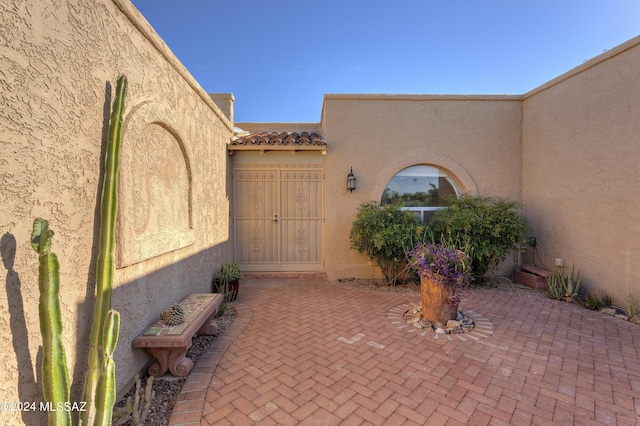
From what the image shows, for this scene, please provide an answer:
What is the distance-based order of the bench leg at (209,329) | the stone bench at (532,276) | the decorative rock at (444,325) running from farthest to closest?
1. the stone bench at (532,276)
2. the decorative rock at (444,325)
3. the bench leg at (209,329)

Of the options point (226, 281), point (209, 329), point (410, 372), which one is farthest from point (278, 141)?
point (410, 372)

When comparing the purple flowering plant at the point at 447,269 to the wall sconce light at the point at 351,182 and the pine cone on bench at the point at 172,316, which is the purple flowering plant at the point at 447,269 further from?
the pine cone on bench at the point at 172,316

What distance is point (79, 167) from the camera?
2.37 meters

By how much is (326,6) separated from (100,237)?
8660 millimetres

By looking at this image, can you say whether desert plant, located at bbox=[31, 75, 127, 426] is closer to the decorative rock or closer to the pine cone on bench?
the pine cone on bench

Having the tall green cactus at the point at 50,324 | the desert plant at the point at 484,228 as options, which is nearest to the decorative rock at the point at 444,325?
the desert plant at the point at 484,228

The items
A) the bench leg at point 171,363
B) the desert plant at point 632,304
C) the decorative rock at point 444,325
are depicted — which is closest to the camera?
the bench leg at point 171,363

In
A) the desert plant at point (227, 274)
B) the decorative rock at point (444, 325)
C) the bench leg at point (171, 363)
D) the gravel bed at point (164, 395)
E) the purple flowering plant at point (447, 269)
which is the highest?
the purple flowering plant at point (447, 269)

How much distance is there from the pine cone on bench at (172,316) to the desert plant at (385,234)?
4202 mm

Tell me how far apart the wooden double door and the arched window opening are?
207 cm

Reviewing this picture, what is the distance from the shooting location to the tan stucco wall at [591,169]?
5211 millimetres

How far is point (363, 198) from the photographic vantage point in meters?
7.60

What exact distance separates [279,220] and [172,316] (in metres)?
4.67

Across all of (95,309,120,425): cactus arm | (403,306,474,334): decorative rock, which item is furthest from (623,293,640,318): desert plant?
(95,309,120,425): cactus arm
